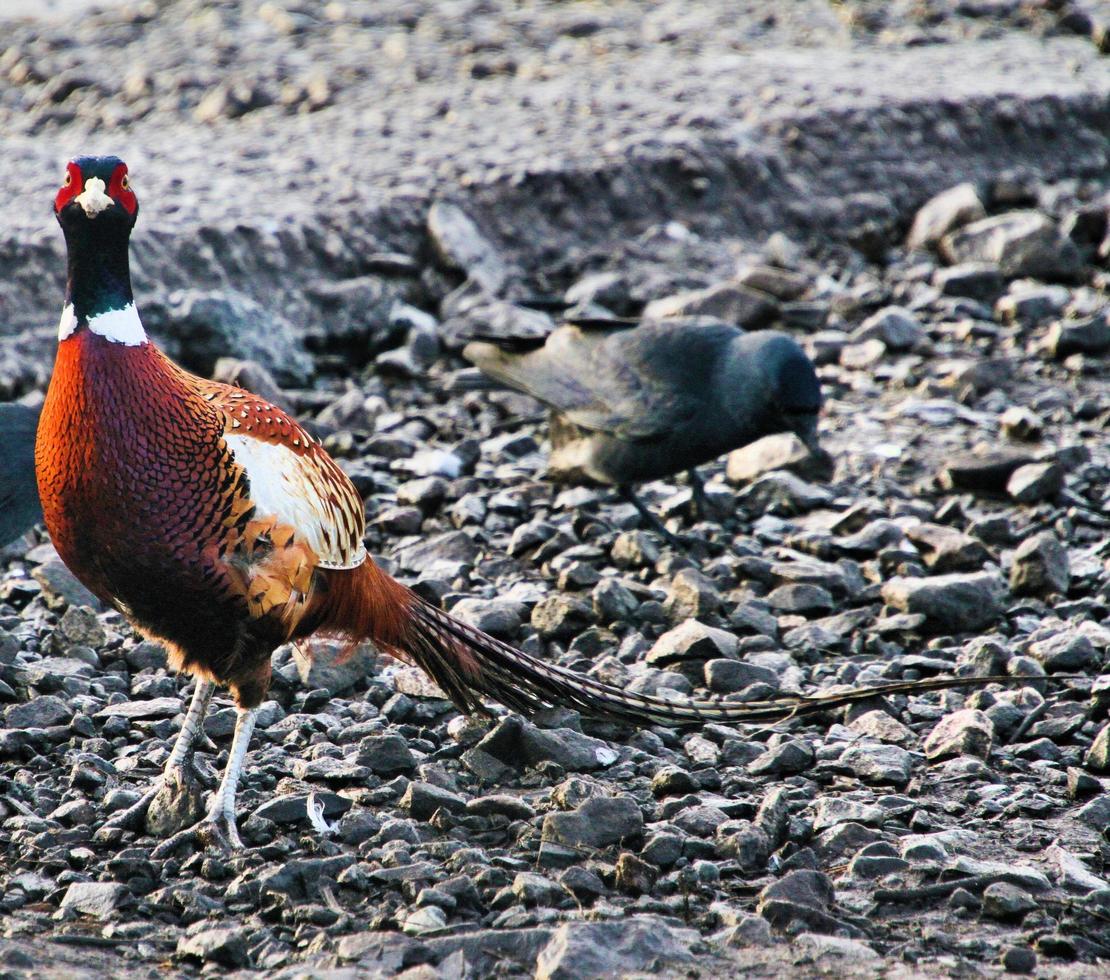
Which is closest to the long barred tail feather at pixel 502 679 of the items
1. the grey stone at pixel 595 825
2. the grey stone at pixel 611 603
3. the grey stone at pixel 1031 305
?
the grey stone at pixel 595 825

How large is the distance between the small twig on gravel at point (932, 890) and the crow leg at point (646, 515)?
2.59 meters

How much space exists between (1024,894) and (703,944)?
0.76 m

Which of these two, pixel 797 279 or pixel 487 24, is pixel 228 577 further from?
pixel 487 24

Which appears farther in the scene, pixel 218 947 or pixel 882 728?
pixel 882 728

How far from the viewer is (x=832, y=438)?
6660 mm

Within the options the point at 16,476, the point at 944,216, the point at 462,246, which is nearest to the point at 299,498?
the point at 16,476

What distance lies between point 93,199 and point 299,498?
884 millimetres

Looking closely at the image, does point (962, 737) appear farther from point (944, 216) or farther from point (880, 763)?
point (944, 216)

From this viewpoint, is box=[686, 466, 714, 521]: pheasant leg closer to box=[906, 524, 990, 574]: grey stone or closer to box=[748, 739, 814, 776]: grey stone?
box=[906, 524, 990, 574]: grey stone

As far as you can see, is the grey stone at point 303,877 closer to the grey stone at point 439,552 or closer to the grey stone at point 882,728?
the grey stone at point 882,728

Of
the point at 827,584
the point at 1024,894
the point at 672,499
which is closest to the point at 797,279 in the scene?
the point at 672,499

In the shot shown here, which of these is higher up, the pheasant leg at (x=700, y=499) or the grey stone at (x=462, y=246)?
the grey stone at (x=462, y=246)

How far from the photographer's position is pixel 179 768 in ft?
12.6

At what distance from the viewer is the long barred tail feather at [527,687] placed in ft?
13.5
